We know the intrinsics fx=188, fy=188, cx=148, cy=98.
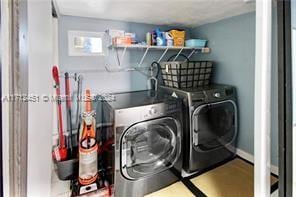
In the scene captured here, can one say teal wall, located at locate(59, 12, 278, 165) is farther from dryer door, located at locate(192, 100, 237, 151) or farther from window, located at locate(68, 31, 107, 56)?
dryer door, located at locate(192, 100, 237, 151)

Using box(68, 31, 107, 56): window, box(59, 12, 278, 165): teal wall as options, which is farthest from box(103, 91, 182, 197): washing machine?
box(68, 31, 107, 56): window

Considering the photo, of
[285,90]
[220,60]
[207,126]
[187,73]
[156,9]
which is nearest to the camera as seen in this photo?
[285,90]

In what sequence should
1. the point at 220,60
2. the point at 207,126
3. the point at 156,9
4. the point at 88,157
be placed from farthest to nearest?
the point at 220,60
the point at 207,126
the point at 156,9
the point at 88,157

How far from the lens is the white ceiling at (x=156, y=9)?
1890mm

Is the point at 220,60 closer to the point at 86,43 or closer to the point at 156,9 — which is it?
the point at 156,9

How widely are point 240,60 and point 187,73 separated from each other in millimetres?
718

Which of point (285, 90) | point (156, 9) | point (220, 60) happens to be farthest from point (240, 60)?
point (285, 90)

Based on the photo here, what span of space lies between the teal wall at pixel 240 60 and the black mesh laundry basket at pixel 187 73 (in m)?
0.22

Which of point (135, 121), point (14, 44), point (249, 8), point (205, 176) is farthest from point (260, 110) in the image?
point (249, 8)

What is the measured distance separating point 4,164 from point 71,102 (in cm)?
204

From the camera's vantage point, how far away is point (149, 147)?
205 cm

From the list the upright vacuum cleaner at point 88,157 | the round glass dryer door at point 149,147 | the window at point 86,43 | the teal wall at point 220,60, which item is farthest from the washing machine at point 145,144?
the window at point 86,43

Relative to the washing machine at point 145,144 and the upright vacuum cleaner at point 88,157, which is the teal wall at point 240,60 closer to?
the washing machine at point 145,144

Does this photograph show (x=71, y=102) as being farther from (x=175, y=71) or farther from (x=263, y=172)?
(x=263, y=172)
